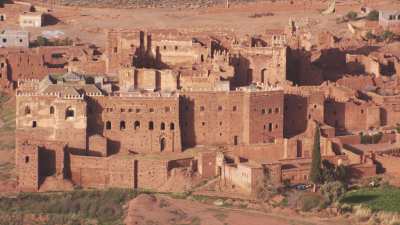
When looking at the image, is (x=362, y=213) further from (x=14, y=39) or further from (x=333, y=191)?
(x=14, y=39)

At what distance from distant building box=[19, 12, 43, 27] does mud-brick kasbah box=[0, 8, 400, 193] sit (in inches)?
738

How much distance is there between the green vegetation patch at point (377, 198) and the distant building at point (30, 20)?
108 ft

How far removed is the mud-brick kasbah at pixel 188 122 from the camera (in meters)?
62.6

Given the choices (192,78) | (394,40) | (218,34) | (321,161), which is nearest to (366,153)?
(321,161)

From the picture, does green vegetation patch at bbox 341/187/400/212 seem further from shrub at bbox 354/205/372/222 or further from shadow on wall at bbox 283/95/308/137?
shadow on wall at bbox 283/95/308/137

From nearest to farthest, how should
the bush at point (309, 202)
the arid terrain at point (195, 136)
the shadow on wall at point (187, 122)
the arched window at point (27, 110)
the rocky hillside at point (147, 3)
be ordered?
the bush at point (309, 202)
the arid terrain at point (195, 136)
the arched window at point (27, 110)
the shadow on wall at point (187, 122)
the rocky hillside at point (147, 3)

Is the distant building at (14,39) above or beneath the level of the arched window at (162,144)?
A: above

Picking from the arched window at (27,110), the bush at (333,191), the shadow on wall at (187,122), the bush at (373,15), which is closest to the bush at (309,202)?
the bush at (333,191)

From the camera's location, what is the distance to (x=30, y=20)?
8950cm

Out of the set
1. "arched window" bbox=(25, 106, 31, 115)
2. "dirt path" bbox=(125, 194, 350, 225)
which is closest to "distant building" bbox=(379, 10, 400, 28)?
"arched window" bbox=(25, 106, 31, 115)

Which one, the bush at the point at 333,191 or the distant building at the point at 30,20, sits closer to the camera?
the bush at the point at 333,191

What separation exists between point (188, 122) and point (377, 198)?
9.01 m

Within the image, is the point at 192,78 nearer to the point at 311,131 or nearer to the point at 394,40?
the point at 311,131

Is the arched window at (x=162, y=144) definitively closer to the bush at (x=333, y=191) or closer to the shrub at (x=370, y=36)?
the bush at (x=333, y=191)
